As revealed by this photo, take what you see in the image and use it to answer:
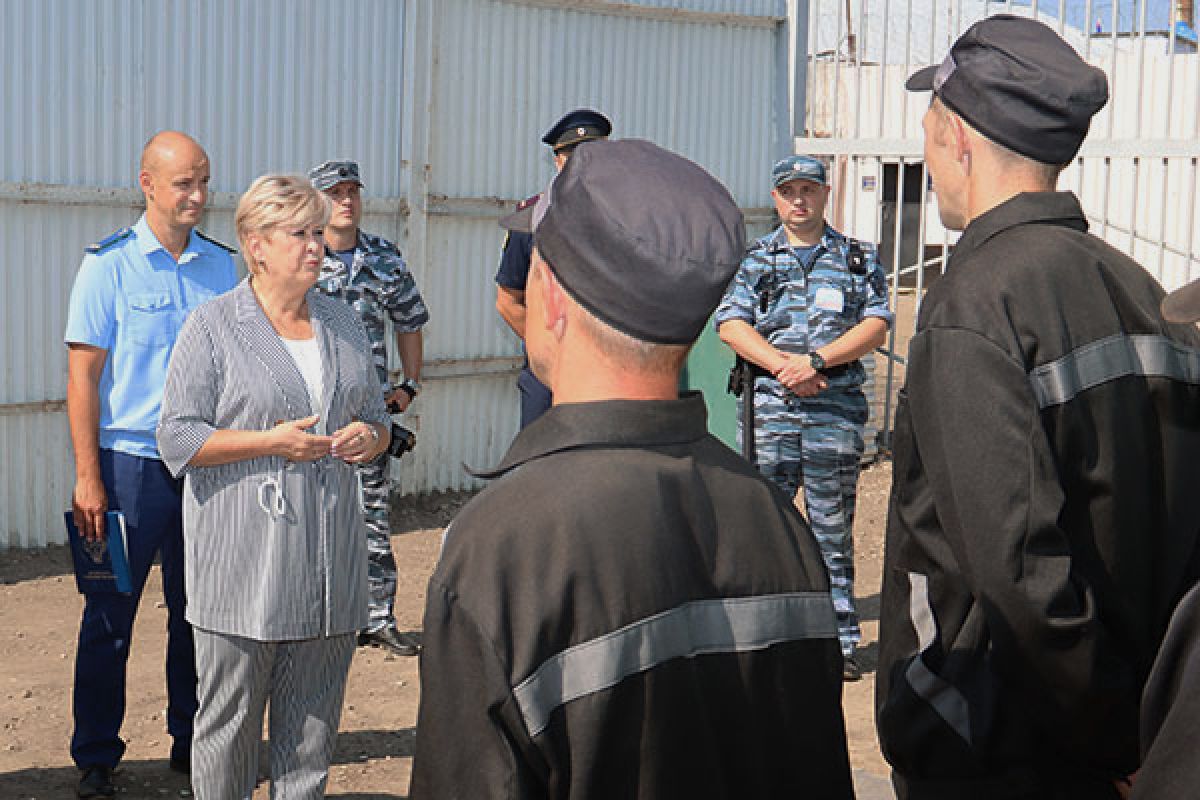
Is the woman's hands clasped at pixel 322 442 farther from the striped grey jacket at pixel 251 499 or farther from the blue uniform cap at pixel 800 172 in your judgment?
the blue uniform cap at pixel 800 172

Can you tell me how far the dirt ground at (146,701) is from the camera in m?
5.01

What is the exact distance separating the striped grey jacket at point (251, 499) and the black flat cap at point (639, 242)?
7.35 feet

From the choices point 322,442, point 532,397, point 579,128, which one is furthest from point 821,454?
point 322,442

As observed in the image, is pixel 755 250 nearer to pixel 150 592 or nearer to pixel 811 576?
pixel 150 592

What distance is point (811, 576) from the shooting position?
2.00 m

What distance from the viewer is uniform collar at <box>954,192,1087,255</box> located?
264 centimetres

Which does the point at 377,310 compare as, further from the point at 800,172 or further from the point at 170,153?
the point at 800,172

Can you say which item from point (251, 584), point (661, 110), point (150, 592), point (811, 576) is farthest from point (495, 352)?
point (811, 576)

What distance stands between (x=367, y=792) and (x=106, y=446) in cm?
141

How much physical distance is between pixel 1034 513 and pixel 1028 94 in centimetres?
77

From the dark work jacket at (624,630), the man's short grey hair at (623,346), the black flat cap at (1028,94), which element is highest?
the black flat cap at (1028,94)

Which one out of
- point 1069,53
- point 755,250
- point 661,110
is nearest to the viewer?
point 1069,53

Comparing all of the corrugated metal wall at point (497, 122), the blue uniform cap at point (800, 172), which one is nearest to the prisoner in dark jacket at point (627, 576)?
the blue uniform cap at point (800, 172)

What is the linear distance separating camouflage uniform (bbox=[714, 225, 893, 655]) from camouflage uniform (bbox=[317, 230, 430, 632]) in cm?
143
